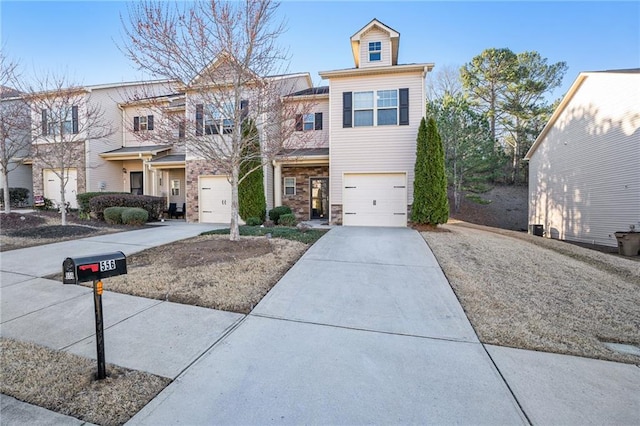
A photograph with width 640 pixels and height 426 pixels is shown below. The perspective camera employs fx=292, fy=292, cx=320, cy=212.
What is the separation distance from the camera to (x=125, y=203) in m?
12.2

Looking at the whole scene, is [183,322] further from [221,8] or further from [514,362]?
[221,8]

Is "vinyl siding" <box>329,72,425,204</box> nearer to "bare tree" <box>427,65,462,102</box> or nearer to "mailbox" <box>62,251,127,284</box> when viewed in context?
"mailbox" <box>62,251,127,284</box>

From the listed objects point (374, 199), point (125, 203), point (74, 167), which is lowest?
point (125, 203)

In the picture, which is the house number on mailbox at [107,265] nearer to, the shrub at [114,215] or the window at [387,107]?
the window at [387,107]

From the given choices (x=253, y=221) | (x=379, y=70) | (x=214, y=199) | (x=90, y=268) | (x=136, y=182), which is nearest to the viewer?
(x=90, y=268)

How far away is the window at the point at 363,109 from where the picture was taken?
1123cm

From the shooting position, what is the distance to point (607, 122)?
11.4m

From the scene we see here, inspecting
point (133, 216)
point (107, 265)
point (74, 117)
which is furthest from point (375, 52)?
point (74, 117)

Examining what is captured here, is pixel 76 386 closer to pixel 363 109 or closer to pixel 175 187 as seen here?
pixel 363 109

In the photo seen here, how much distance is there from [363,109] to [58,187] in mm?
16393

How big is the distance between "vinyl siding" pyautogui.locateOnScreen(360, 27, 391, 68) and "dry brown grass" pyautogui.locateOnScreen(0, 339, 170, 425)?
11812mm

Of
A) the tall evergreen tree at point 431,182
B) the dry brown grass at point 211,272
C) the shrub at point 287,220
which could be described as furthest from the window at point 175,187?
the tall evergreen tree at point 431,182

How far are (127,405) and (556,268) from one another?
768 cm

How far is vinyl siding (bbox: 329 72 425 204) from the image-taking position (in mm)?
10852
